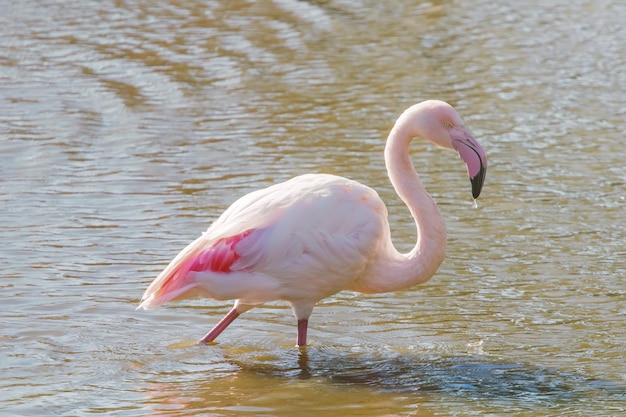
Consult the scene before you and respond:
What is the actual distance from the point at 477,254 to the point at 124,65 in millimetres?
5977

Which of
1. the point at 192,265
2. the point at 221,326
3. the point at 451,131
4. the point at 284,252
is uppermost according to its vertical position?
the point at 451,131

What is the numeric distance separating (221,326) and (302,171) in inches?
124

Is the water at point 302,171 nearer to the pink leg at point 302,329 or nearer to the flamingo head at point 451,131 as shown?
the pink leg at point 302,329

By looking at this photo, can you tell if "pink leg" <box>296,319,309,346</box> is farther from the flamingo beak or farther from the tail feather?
Result: the flamingo beak

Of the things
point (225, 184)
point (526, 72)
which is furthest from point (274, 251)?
point (526, 72)

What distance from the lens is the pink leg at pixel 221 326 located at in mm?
6245

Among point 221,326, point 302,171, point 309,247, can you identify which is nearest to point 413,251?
point 309,247

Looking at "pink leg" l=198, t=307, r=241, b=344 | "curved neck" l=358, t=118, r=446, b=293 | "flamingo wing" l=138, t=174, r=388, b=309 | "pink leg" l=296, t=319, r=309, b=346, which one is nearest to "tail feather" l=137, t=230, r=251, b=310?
"flamingo wing" l=138, t=174, r=388, b=309

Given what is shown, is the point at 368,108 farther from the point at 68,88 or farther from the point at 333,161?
the point at 68,88

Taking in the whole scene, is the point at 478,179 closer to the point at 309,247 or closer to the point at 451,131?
the point at 451,131

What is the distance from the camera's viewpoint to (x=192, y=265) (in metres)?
6.05

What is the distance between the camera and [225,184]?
9016 millimetres

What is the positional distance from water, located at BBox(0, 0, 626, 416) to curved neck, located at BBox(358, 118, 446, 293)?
365mm

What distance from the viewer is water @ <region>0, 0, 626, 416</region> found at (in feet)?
19.3
